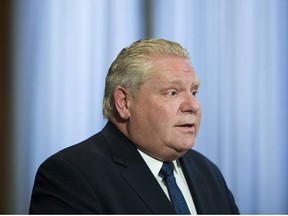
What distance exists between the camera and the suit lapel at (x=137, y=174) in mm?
1442

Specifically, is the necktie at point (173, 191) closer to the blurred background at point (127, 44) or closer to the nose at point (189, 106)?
the nose at point (189, 106)

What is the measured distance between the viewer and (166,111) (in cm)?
153

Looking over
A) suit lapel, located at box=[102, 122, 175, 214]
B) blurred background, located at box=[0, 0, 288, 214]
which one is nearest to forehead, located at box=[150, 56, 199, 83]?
suit lapel, located at box=[102, 122, 175, 214]

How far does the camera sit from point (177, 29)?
2613 millimetres

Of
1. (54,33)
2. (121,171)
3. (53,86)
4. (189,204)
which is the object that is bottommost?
(189,204)

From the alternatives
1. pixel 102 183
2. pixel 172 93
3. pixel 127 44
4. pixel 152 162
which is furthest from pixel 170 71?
pixel 127 44

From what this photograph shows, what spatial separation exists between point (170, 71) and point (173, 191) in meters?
0.37

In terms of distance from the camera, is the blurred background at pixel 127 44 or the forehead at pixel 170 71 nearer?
the forehead at pixel 170 71

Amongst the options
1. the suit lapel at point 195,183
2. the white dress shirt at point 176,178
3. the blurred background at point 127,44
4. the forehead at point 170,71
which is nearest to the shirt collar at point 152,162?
the white dress shirt at point 176,178

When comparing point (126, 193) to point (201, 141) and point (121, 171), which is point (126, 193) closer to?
point (121, 171)

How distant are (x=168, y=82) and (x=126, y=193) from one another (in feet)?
1.19

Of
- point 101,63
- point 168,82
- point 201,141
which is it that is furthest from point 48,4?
point 168,82

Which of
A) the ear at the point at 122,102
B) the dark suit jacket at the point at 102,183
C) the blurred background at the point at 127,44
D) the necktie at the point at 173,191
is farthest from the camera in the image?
the blurred background at the point at 127,44

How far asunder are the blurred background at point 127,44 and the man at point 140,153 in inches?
35.1
